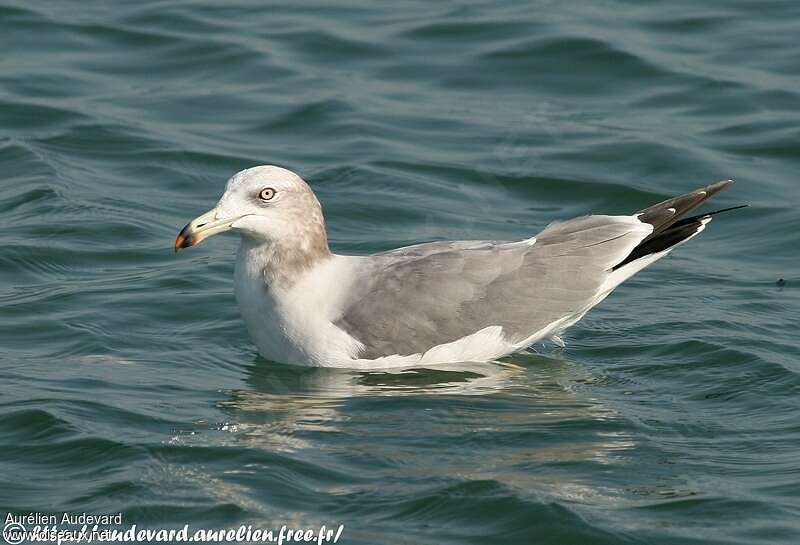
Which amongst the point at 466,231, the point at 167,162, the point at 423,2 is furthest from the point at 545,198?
the point at 423,2

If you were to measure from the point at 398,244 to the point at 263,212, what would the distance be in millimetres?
2827

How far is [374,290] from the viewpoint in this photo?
9312 millimetres

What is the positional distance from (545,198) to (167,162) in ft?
10.4

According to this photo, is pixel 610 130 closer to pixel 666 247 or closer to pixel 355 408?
pixel 666 247

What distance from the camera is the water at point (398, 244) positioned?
305 inches

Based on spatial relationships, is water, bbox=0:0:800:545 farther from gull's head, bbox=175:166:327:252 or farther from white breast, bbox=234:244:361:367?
gull's head, bbox=175:166:327:252

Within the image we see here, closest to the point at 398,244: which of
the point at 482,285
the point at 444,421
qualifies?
the point at 482,285

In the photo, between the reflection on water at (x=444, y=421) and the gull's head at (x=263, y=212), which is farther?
the gull's head at (x=263, y=212)

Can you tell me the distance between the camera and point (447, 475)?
7.81 metres

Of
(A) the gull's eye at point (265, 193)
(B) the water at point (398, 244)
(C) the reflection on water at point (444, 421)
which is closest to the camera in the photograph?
(B) the water at point (398, 244)

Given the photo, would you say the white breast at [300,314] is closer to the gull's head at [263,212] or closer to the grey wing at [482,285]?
the grey wing at [482,285]

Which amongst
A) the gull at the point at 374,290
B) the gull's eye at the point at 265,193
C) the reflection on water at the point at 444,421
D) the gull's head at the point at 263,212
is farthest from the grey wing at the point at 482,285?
the gull's eye at the point at 265,193

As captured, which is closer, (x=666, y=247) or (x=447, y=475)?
(x=447, y=475)

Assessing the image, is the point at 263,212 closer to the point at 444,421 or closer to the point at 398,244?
the point at 444,421
